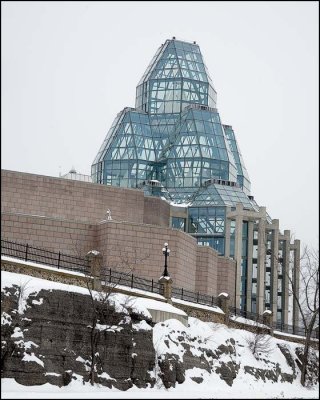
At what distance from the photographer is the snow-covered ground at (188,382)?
130 feet

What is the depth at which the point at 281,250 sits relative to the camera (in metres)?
98.5

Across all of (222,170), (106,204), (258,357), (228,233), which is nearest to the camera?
(258,357)

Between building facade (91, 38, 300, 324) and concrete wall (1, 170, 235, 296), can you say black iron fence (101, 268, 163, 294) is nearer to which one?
concrete wall (1, 170, 235, 296)

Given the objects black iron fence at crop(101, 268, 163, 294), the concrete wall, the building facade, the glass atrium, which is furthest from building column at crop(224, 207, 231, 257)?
black iron fence at crop(101, 268, 163, 294)

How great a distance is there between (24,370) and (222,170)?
57.8 metres

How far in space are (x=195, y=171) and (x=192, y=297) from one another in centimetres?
3372

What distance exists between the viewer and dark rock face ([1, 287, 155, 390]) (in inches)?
1625

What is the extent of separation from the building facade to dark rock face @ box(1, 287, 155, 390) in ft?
127

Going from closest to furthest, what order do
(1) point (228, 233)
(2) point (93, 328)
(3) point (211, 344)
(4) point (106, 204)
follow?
1. (2) point (93, 328)
2. (3) point (211, 344)
3. (4) point (106, 204)
4. (1) point (228, 233)

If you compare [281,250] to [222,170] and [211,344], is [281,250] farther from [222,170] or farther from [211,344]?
[211,344]

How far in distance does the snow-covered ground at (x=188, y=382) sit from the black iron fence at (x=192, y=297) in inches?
130

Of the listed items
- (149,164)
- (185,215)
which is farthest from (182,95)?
(185,215)

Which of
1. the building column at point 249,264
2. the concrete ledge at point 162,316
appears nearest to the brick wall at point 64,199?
the building column at point 249,264

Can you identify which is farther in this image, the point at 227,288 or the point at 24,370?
the point at 227,288
